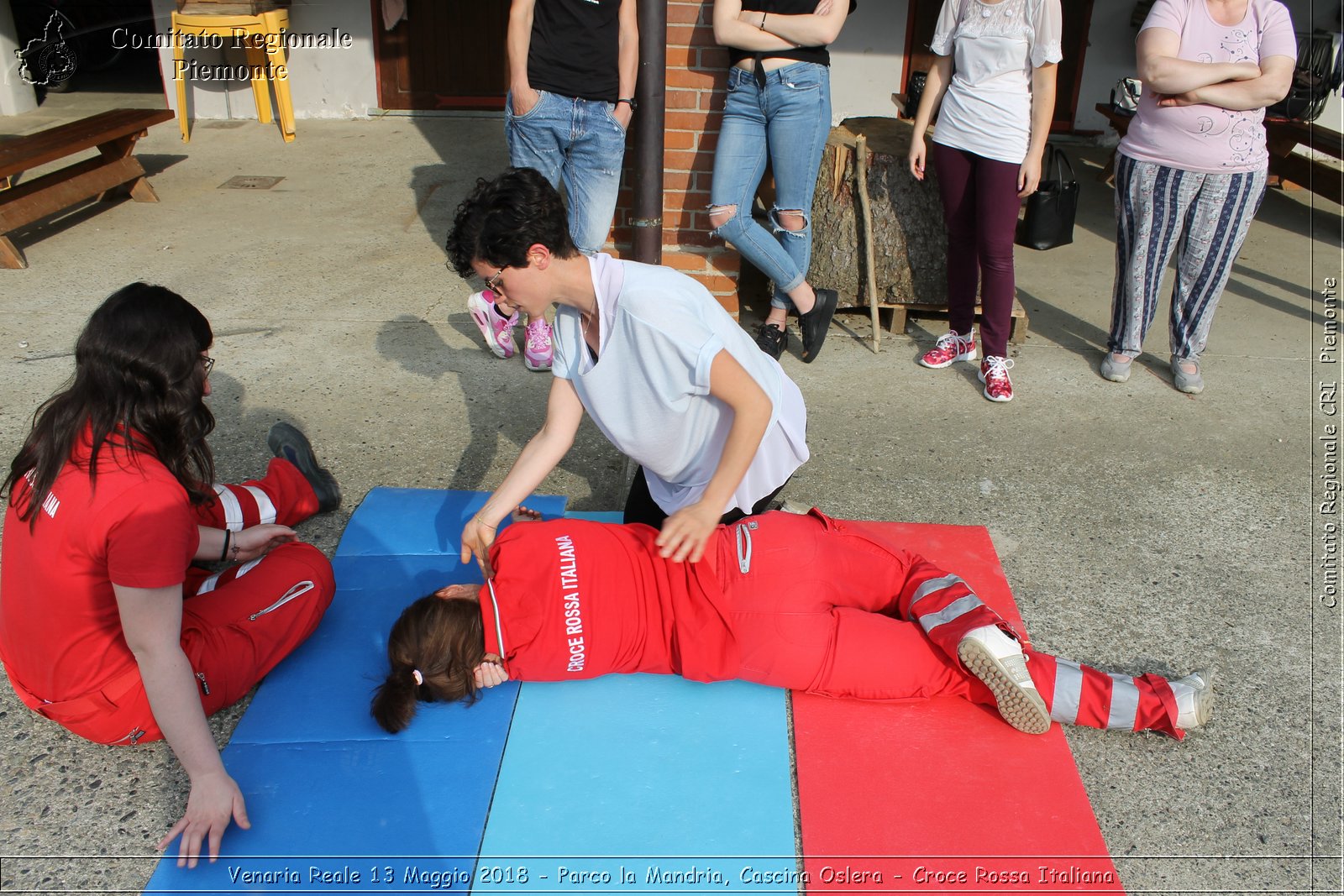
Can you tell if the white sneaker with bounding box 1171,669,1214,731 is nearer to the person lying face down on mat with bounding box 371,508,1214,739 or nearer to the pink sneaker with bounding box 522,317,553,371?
the person lying face down on mat with bounding box 371,508,1214,739

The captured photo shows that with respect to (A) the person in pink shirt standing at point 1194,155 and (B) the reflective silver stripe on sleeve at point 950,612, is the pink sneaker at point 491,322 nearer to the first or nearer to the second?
(B) the reflective silver stripe on sleeve at point 950,612

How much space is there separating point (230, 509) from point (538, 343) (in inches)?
68.0

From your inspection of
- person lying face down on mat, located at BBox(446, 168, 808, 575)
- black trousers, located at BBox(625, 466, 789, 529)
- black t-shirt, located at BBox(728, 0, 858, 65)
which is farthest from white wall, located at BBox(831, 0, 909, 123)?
person lying face down on mat, located at BBox(446, 168, 808, 575)

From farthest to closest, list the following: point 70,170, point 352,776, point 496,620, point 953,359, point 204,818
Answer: point 70,170 < point 953,359 < point 496,620 < point 352,776 < point 204,818

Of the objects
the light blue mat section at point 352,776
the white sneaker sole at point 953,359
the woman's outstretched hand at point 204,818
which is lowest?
the light blue mat section at point 352,776

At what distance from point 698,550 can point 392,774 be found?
36.9 inches

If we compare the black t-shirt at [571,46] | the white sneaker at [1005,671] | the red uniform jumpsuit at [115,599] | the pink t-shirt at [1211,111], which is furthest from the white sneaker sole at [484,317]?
the pink t-shirt at [1211,111]

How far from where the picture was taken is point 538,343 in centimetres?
447

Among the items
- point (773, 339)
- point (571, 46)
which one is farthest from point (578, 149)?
point (773, 339)

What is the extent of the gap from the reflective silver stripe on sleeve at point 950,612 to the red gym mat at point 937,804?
25 centimetres

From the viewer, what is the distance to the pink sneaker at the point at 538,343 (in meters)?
4.47

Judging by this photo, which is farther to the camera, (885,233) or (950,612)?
(885,233)

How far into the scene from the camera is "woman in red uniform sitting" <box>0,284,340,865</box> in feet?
6.78

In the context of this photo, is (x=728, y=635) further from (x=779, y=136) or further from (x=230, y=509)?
(x=779, y=136)
